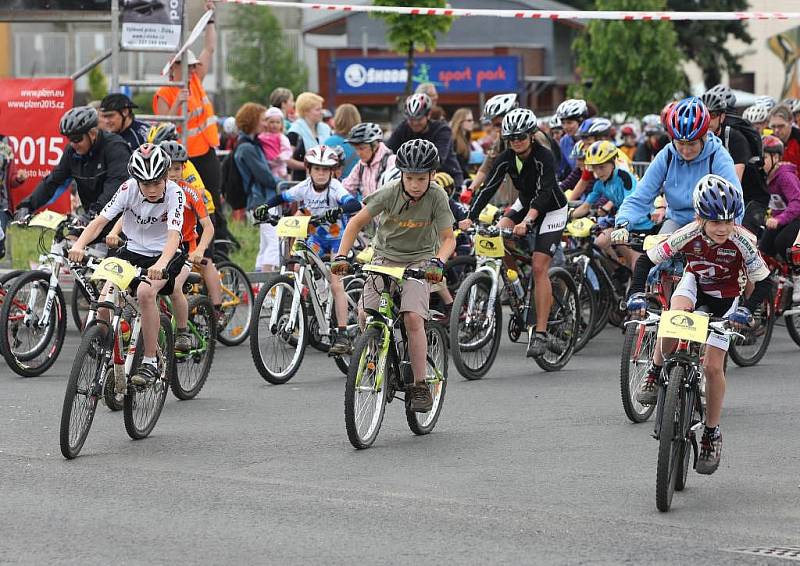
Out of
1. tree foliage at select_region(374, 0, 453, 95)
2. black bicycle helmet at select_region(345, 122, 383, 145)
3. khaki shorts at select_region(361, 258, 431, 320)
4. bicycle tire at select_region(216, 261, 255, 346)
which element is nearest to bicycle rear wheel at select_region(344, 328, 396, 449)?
khaki shorts at select_region(361, 258, 431, 320)

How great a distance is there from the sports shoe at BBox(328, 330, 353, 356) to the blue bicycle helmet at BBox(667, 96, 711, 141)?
309 centimetres

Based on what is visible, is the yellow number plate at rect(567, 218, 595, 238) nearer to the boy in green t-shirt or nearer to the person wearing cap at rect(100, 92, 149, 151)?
the boy in green t-shirt

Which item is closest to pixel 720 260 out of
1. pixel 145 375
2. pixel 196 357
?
pixel 145 375

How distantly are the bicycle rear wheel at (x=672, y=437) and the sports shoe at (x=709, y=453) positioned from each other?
0.40 metres

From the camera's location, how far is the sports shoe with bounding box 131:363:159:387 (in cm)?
870

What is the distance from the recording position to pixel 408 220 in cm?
928

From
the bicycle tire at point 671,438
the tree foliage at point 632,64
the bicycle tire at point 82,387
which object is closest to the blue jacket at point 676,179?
the bicycle tire at point 671,438

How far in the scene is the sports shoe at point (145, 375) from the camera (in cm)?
870

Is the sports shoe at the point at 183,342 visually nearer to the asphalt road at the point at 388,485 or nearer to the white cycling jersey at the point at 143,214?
the asphalt road at the point at 388,485

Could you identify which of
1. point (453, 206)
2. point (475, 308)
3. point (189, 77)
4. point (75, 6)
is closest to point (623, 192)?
point (453, 206)

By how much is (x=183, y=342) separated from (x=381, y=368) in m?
1.91

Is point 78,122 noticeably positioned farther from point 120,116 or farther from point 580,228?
point 580,228

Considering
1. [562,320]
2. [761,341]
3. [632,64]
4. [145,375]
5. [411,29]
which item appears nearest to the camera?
[145,375]

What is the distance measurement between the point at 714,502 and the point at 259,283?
8346 mm
